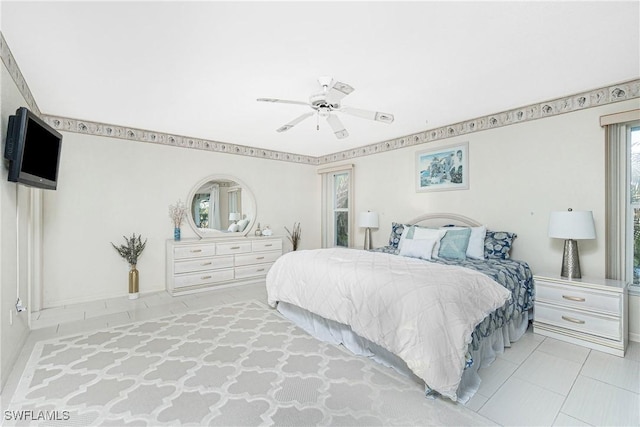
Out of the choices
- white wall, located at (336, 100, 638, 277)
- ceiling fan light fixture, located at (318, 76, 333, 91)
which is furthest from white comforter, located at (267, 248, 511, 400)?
ceiling fan light fixture, located at (318, 76, 333, 91)

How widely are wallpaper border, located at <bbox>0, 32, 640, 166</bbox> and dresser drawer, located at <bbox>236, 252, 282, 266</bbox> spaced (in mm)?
1884

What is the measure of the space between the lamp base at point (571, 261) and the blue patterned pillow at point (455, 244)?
0.90 m

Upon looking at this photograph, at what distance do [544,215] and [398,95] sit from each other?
2140 millimetres

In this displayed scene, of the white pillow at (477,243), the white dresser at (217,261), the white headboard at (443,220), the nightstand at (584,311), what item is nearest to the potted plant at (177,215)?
the white dresser at (217,261)

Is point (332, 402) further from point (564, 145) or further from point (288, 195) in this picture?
point (288, 195)

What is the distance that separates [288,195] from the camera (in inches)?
237

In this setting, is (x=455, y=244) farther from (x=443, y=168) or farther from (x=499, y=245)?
(x=443, y=168)

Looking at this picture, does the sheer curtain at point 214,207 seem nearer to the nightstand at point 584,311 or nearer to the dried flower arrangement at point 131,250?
the dried flower arrangement at point 131,250

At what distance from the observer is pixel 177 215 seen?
4645mm

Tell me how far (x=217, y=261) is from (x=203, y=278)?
0.33 m

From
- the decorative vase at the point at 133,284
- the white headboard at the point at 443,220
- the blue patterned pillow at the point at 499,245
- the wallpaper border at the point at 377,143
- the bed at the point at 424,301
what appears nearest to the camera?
the bed at the point at 424,301

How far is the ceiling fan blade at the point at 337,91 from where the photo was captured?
2279mm

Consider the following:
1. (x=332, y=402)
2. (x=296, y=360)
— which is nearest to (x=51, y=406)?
(x=296, y=360)

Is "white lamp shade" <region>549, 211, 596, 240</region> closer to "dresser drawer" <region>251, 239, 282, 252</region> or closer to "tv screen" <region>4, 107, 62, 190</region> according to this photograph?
"dresser drawer" <region>251, 239, 282, 252</region>
